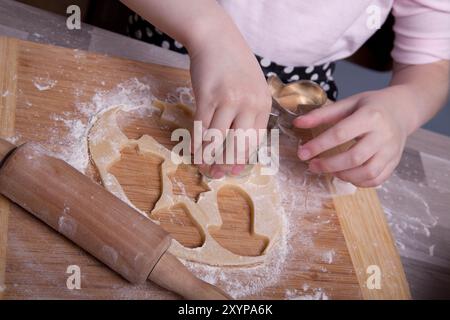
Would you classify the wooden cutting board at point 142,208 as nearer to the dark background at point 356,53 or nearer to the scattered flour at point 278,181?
the scattered flour at point 278,181

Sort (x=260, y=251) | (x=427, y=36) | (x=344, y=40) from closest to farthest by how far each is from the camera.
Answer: (x=260, y=251) → (x=427, y=36) → (x=344, y=40)

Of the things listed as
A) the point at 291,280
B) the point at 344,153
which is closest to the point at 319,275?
the point at 291,280

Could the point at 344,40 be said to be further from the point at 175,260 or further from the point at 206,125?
the point at 175,260

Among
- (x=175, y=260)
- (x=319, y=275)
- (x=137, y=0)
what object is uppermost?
(x=137, y=0)

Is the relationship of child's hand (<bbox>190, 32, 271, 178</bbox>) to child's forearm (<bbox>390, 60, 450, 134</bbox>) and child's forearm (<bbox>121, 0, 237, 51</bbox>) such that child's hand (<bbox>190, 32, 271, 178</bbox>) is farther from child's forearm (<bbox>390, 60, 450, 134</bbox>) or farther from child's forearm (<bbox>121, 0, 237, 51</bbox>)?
child's forearm (<bbox>390, 60, 450, 134</bbox>)

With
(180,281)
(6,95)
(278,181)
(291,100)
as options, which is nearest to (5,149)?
(6,95)

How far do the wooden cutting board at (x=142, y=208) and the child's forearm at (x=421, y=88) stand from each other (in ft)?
0.52

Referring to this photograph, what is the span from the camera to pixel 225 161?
0.66 metres

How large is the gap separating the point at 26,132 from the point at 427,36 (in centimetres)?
68

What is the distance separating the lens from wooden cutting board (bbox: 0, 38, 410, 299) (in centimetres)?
55

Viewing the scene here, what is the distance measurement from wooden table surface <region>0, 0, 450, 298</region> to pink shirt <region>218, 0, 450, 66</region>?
0.54 ft

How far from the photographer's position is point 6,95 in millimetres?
666

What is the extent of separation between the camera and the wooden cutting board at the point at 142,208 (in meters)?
0.55

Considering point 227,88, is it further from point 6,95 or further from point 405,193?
point 405,193
